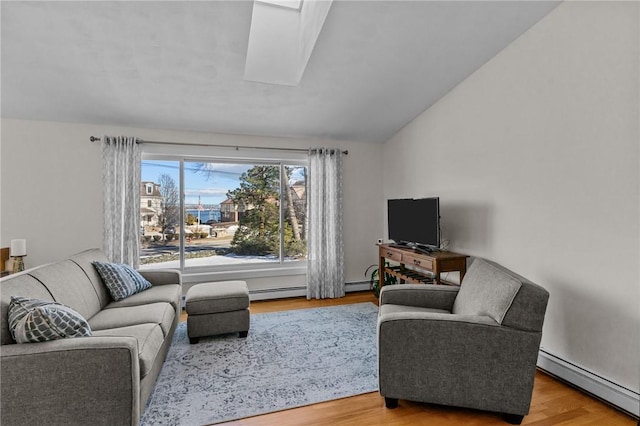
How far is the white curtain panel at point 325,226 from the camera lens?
424cm

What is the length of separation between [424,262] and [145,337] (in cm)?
243

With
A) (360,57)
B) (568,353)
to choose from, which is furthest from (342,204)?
(568,353)

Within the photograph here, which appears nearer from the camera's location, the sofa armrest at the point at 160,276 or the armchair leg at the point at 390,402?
the armchair leg at the point at 390,402

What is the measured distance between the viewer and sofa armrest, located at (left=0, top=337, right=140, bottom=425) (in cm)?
138

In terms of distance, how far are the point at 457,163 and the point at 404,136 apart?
A: 1089mm

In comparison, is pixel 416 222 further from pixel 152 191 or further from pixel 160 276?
pixel 152 191

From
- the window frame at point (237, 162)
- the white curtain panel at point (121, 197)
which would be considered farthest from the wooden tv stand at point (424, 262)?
the white curtain panel at point (121, 197)

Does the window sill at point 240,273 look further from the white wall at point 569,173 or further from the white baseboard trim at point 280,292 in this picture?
the white wall at point 569,173

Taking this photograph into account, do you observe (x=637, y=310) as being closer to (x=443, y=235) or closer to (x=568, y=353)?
(x=568, y=353)

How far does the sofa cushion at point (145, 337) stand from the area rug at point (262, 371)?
0.36 metres

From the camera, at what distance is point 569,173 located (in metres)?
2.17

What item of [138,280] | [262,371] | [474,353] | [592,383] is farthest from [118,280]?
[592,383]

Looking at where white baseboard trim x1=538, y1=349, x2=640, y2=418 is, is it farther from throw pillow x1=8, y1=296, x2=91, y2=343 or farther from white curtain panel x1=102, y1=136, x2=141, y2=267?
white curtain panel x1=102, y1=136, x2=141, y2=267

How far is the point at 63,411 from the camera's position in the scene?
1429 millimetres
